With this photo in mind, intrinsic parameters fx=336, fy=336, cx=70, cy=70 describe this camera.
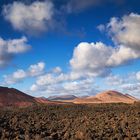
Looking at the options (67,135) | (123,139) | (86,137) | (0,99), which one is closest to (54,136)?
(67,135)

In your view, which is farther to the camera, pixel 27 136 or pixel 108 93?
pixel 108 93

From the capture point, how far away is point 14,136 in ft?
55.5

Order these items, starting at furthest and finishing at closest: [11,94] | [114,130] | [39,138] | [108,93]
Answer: [108,93]
[11,94]
[114,130]
[39,138]

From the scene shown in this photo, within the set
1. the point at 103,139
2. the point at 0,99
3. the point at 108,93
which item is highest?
the point at 108,93

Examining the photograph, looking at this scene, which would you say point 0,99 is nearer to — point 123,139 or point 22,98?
point 22,98

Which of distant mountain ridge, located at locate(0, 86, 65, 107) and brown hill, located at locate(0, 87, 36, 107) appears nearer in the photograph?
brown hill, located at locate(0, 87, 36, 107)

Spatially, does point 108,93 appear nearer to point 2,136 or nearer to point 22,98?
point 22,98

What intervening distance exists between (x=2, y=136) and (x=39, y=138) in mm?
1879

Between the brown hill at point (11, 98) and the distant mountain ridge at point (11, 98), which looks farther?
the distant mountain ridge at point (11, 98)

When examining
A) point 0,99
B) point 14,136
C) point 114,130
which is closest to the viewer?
point 14,136

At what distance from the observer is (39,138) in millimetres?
15891

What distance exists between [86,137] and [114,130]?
2920 millimetres

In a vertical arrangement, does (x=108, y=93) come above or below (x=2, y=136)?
above

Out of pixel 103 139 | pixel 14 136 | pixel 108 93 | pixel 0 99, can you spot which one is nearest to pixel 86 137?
pixel 103 139
